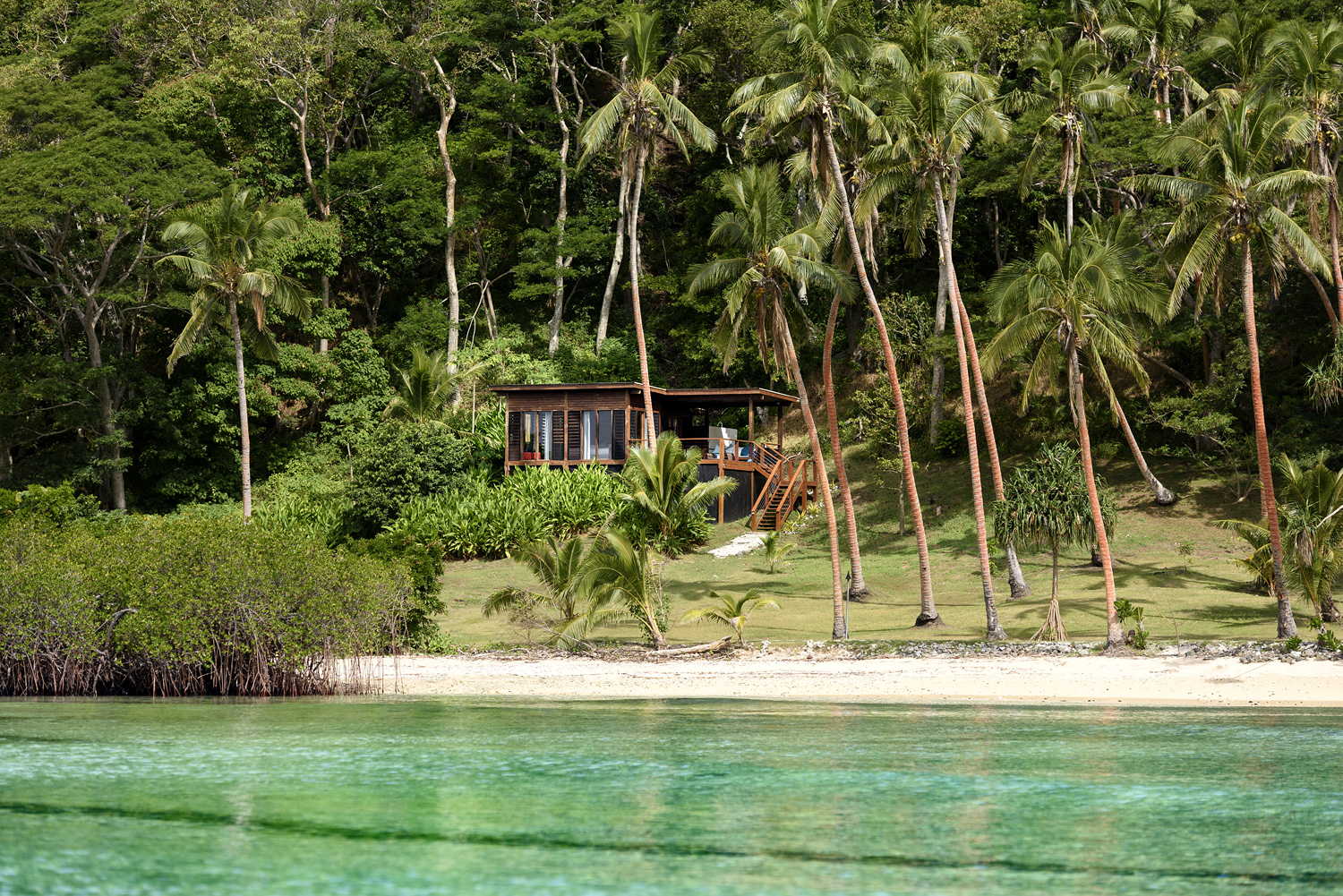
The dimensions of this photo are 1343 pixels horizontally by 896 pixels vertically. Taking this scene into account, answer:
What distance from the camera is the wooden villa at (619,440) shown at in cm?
3612

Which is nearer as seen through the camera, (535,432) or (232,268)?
(232,268)

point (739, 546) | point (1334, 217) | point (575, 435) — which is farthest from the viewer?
point (575, 435)

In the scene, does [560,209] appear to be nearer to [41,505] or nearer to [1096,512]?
[41,505]

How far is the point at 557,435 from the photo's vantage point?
36.9m

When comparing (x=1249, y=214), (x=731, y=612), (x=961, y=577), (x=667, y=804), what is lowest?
(x=667, y=804)

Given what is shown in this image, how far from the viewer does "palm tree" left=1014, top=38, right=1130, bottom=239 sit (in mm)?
31297

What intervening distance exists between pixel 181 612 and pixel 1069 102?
25.5 m

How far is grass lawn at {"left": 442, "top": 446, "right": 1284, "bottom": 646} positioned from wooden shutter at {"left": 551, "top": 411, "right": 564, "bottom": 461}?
5.73m

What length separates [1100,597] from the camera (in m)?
25.8

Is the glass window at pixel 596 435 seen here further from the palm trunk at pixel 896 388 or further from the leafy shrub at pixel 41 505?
the leafy shrub at pixel 41 505


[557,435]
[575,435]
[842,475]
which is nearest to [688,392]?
[575,435]

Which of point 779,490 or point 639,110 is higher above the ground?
point 639,110

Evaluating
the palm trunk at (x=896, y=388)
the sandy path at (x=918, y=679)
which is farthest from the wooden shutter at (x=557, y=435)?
the sandy path at (x=918, y=679)

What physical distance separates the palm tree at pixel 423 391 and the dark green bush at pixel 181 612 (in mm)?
18109
